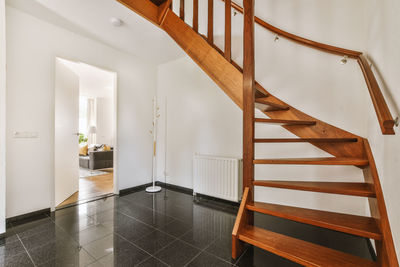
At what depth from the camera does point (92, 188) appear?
3.50 metres

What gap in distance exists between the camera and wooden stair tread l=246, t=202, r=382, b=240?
107 centimetres

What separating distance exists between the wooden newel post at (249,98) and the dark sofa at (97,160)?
4.82m

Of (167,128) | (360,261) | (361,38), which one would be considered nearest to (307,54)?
(361,38)

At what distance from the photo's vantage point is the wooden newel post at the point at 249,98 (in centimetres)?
157

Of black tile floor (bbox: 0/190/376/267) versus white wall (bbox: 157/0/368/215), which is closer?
black tile floor (bbox: 0/190/376/267)

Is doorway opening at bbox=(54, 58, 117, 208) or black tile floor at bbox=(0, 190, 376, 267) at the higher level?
doorway opening at bbox=(54, 58, 117, 208)

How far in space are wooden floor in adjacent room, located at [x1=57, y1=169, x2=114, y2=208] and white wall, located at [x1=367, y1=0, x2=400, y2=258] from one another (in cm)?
364

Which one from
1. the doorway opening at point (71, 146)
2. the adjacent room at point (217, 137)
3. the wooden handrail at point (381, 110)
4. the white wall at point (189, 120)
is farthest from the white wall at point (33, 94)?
the wooden handrail at point (381, 110)

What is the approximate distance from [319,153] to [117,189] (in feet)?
10.5

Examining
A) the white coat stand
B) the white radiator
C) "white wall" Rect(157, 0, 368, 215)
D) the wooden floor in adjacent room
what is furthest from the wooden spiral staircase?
the wooden floor in adjacent room

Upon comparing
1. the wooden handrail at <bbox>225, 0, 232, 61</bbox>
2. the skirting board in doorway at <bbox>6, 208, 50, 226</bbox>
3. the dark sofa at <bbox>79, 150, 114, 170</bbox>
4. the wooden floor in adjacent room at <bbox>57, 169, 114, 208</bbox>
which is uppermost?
the wooden handrail at <bbox>225, 0, 232, 61</bbox>

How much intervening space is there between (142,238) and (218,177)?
4.27 ft

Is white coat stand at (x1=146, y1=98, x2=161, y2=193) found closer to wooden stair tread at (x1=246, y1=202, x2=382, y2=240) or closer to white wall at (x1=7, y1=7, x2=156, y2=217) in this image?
white wall at (x1=7, y1=7, x2=156, y2=217)

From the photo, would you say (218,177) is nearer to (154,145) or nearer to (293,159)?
(293,159)
